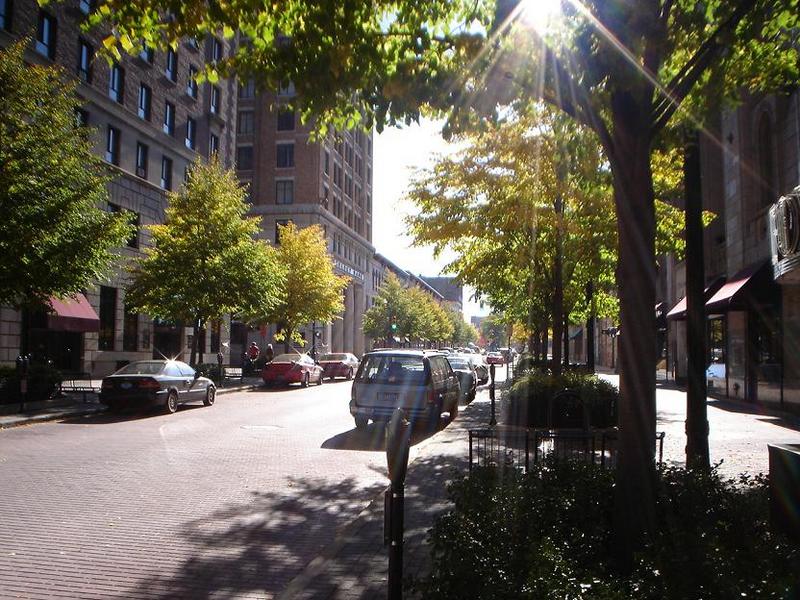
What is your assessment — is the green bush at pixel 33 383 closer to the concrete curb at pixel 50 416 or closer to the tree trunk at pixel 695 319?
the concrete curb at pixel 50 416

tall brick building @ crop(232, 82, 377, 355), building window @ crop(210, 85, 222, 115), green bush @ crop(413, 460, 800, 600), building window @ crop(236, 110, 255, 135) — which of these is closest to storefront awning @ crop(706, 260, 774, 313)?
green bush @ crop(413, 460, 800, 600)

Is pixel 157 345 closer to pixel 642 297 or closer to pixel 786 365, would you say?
pixel 786 365

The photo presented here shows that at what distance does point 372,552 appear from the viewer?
5641mm

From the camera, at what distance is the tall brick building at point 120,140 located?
2578 cm

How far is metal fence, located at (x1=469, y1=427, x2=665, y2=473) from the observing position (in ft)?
24.1

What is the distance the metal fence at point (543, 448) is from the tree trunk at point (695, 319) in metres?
0.36

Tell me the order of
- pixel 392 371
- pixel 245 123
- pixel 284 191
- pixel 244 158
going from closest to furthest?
pixel 392 371 < pixel 284 191 < pixel 244 158 < pixel 245 123

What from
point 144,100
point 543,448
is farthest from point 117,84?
point 543,448

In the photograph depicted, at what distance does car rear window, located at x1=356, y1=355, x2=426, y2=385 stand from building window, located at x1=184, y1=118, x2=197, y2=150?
2733 centimetres

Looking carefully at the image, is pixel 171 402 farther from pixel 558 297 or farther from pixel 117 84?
pixel 117 84

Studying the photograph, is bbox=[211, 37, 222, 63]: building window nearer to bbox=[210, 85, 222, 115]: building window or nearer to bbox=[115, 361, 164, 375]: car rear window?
bbox=[210, 85, 222, 115]: building window

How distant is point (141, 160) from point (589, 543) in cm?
3289

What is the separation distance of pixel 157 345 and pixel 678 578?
3507 centimetres

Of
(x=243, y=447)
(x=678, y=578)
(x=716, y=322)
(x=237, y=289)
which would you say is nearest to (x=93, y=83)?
(x=237, y=289)
